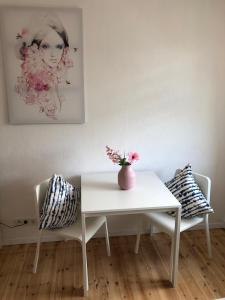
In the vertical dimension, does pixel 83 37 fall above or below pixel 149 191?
above

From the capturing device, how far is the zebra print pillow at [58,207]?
2166 millimetres

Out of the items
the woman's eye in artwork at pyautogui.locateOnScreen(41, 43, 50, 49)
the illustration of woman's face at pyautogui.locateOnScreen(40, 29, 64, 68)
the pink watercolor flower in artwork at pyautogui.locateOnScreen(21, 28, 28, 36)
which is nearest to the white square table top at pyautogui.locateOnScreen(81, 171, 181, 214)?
the illustration of woman's face at pyautogui.locateOnScreen(40, 29, 64, 68)

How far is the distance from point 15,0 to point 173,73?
1476mm

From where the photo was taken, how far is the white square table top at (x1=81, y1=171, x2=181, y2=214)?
1.98 m

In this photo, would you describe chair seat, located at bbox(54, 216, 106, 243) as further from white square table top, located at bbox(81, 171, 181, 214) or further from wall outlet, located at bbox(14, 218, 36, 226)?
wall outlet, located at bbox(14, 218, 36, 226)

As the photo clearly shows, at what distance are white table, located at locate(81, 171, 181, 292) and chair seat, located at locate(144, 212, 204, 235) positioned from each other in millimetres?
94

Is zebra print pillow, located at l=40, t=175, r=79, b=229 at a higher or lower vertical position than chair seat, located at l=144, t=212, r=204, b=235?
higher

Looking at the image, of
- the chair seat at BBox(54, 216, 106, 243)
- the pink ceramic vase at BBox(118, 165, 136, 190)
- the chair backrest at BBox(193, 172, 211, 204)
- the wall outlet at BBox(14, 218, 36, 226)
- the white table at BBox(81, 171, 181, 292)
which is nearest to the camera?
the white table at BBox(81, 171, 181, 292)

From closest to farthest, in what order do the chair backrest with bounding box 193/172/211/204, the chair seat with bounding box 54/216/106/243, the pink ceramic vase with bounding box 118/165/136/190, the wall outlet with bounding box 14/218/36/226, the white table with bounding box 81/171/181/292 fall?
the white table with bounding box 81/171/181/292, the chair seat with bounding box 54/216/106/243, the pink ceramic vase with bounding box 118/165/136/190, the chair backrest with bounding box 193/172/211/204, the wall outlet with bounding box 14/218/36/226

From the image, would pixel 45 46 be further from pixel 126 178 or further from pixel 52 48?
pixel 126 178

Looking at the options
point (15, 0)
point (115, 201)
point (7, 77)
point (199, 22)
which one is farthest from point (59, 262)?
point (199, 22)

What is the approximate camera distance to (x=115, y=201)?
2.07 meters

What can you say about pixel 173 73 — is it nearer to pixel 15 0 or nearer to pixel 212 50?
pixel 212 50

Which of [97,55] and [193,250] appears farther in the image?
[193,250]
